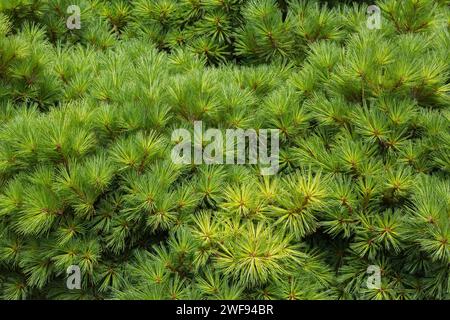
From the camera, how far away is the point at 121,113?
4.46ft

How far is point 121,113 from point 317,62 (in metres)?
0.50

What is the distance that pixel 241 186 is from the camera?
1294 mm

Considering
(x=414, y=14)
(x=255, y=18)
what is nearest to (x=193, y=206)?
(x=255, y=18)

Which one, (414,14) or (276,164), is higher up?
(414,14)

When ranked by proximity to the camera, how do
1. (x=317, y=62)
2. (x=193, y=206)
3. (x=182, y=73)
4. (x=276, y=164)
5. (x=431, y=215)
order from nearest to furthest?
(x=431, y=215)
(x=193, y=206)
(x=276, y=164)
(x=317, y=62)
(x=182, y=73)

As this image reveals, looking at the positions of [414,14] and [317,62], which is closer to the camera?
[317,62]

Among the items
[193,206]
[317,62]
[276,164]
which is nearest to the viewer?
[193,206]

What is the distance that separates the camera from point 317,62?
1.50m

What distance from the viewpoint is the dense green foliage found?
1224 millimetres

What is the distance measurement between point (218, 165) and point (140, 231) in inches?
8.9

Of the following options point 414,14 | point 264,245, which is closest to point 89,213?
point 264,245

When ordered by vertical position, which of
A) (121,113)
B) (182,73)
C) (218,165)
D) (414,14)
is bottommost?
(218,165)

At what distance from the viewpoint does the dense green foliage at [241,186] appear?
122 centimetres

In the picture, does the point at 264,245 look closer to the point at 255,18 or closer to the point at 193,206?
the point at 193,206
